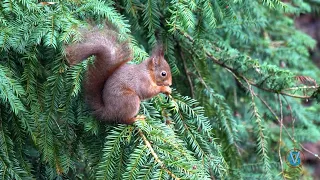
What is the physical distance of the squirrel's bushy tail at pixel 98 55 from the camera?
1.61m

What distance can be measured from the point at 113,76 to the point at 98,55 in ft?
0.45

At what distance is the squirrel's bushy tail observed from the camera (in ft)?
5.28

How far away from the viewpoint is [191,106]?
191cm

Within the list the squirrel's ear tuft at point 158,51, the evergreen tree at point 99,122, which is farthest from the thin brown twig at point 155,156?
the squirrel's ear tuft at point 158,51

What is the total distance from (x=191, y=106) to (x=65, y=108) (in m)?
0.52

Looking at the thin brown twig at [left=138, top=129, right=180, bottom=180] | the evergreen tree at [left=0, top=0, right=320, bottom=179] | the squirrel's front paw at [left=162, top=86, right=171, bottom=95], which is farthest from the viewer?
the squirrel's front paw at [left=162, top=86, right=171, bottom=95]

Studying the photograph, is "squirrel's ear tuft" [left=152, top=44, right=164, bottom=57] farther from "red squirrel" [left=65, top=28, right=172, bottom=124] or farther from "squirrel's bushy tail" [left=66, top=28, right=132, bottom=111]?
"squirrel's bushy tail" [left=66, top=28, right=132, bottom=111]

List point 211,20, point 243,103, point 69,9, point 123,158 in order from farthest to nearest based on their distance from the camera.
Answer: point 243,103, point 211,20, point 69,9, point 123,158

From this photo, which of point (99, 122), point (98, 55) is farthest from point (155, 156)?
point (98, 55)

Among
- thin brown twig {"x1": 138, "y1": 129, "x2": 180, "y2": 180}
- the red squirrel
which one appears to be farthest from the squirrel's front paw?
thin brown twig {"x1": 138, "y1": 129, "x2": 180, "y2": 180}

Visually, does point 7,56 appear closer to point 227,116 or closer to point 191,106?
point 191,106

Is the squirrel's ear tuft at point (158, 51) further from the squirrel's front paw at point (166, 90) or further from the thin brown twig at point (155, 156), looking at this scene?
the thin brown twig at point (155, 156)

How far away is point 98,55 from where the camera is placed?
1.64 m

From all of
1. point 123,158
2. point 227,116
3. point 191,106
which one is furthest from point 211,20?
point 123,158
